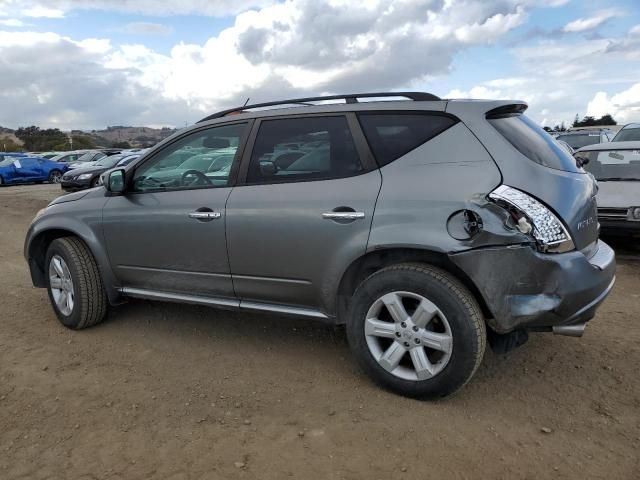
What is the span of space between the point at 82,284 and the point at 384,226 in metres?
2.62

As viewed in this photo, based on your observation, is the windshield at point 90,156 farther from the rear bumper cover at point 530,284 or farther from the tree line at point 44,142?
the tree line at point 44,142

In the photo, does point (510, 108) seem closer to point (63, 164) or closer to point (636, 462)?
point (636, 462)

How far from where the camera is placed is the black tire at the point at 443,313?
2805mm

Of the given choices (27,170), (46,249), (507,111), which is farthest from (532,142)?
(27,170)

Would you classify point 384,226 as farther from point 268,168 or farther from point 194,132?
point 194,132

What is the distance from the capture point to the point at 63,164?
987 inches

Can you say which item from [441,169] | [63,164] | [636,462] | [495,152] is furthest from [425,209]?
[63,164]

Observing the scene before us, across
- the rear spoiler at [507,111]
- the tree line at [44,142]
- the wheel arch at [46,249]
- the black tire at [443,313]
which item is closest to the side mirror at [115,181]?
the wheel arch at [46,249]

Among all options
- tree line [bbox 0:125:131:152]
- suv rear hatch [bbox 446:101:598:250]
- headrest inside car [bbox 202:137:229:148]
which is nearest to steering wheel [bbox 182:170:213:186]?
headrest inside car [bbox 202:137:229:148]

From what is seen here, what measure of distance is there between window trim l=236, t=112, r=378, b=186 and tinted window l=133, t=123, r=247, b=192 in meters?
0.11

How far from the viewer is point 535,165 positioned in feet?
9.40

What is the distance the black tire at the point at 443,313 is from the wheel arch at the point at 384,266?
2.1 inches

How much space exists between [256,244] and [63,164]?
24902 mm

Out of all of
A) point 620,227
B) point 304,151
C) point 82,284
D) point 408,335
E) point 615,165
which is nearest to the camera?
point 408,335
